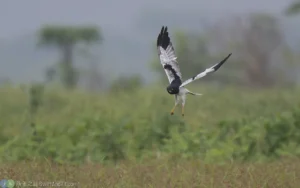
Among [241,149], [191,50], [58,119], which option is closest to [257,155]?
[241,149]

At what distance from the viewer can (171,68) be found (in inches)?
189

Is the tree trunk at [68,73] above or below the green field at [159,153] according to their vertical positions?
below

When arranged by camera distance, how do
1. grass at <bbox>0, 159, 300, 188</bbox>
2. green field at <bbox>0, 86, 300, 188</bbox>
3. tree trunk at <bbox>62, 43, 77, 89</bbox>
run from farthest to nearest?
tree trunk at <bbox>62, 43, 77, 89</bbox> < green field at <bbox>0, 86, 300, 188</bbox> < grass at <bbox>0, 159, 300, 188</bbox>

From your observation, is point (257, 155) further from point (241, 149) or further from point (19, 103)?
point (19, 103)

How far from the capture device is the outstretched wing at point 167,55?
4793 mm

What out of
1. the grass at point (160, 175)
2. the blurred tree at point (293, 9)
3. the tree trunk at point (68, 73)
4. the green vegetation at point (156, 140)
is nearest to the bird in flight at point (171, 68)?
the grass at point (160, 175)

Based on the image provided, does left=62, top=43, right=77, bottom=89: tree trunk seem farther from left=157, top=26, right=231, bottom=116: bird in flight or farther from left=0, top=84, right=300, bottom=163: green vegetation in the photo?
left=157, top=26, right=231, bottom=116: bird in flight

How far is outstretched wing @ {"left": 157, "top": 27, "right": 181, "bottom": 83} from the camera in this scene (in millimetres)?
4793

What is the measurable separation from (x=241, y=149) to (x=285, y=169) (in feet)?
5.36

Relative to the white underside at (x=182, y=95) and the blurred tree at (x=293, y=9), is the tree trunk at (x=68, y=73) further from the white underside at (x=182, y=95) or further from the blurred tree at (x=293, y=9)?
the white underside at (x=182, y=95)

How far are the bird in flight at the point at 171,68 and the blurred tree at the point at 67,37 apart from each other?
37.9m

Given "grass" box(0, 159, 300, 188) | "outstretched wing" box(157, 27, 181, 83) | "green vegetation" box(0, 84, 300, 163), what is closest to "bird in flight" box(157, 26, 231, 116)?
"outstretched wing" box(157, 27, 181, 83)

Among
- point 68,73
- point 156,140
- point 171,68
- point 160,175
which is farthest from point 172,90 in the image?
point 68,73

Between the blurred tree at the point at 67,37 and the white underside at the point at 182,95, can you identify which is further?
the blurred tree at the point at 67,37
